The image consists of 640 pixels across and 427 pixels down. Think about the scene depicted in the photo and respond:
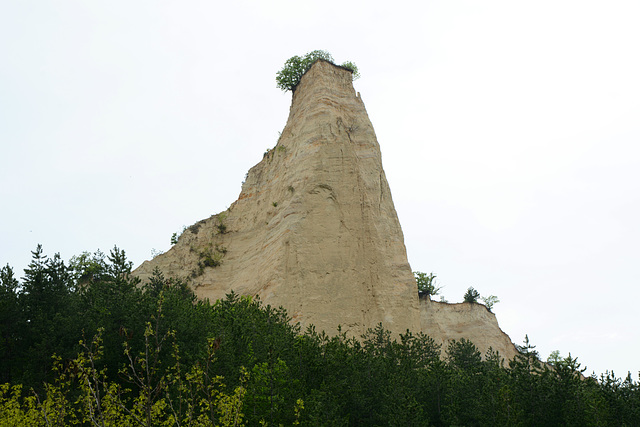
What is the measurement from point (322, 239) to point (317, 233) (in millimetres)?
467

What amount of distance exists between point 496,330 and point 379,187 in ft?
48.4

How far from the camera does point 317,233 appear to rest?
3312 centimetres

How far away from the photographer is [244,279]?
34844mm

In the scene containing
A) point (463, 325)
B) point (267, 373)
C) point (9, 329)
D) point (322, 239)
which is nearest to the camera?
point (267, 373)

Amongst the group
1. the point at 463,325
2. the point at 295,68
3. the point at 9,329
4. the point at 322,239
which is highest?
the point at 295,68

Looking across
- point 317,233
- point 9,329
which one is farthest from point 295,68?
point 9,329

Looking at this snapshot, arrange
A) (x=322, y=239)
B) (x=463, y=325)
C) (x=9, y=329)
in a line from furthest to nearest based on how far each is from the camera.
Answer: (x=463, y=325) → (x=322, y=239) → (x=9, y=329)

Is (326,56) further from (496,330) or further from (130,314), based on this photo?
(130,314)

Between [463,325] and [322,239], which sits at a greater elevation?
[322,239]

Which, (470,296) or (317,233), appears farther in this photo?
(470,296)

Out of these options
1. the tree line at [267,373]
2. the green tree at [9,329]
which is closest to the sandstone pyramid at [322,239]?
the tree line at [267,373]

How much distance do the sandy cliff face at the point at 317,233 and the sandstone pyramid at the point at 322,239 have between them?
0.22 feet

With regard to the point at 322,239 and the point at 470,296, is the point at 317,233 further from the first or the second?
the point at 470,296

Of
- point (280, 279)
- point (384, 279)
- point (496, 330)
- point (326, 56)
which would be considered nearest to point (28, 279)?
point (280, 279)
